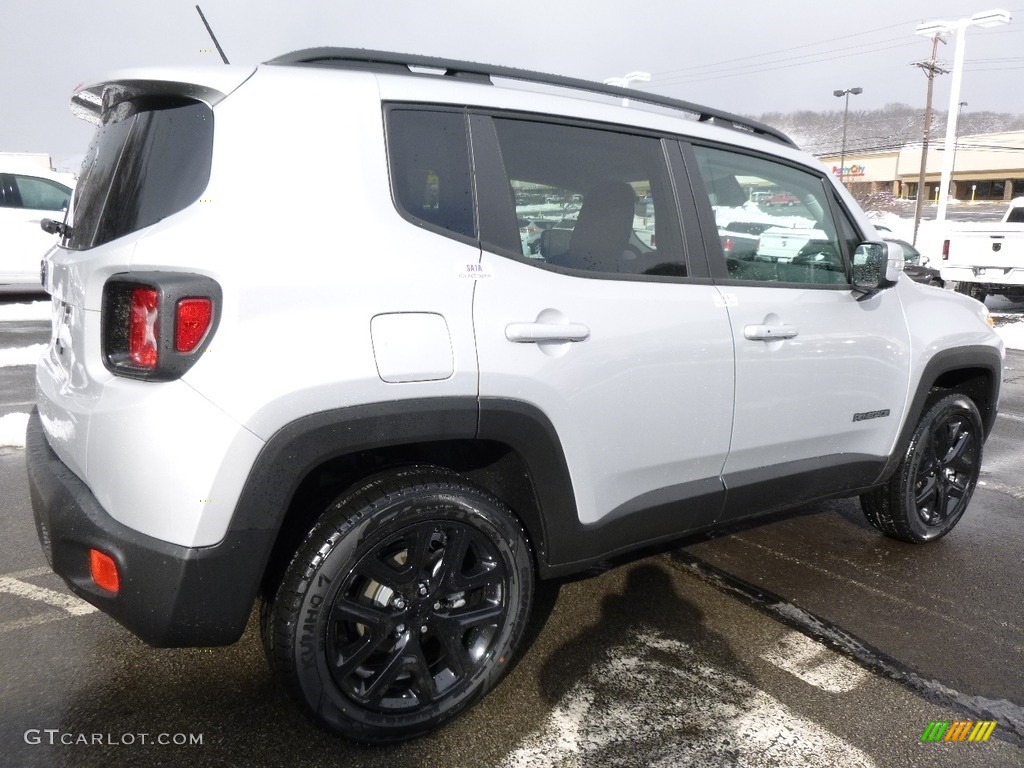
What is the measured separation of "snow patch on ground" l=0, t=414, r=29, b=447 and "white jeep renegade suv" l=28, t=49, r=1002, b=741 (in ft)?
9.28

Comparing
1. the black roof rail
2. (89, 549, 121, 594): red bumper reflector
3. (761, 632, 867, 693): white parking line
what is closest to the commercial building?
the black roof rail

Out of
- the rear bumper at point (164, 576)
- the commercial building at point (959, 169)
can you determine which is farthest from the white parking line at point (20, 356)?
the commercial building at point (959, 169)

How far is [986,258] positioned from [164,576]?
589 inches

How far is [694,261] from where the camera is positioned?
2.88 metres

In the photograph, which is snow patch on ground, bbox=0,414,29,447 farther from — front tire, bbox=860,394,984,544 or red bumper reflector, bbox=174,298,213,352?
front tire, bbox=860,394,984,544

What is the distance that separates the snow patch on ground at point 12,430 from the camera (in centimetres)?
515

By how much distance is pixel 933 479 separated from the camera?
3.99 m

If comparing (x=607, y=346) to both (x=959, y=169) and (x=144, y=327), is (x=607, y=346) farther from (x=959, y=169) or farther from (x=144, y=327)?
(x=959, y=169)

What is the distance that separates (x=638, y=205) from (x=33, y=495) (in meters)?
2.11

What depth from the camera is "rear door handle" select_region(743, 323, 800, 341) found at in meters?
2.92

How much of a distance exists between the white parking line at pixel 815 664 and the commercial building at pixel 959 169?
79.0 metres

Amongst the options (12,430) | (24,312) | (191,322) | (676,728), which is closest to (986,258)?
(676,728)

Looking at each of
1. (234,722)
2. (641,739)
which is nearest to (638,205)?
(641,739)

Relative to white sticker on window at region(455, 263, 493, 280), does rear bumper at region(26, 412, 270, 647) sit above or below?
below
